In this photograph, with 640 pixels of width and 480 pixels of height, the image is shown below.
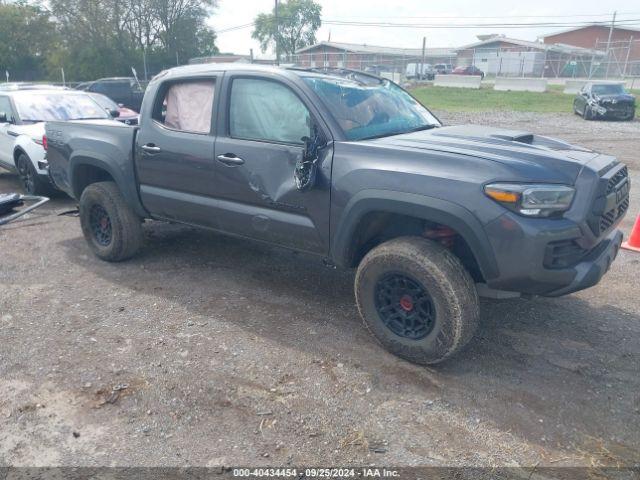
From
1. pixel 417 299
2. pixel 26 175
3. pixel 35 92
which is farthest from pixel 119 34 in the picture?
pixel 417 299

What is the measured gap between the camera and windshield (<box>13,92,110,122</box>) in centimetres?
851

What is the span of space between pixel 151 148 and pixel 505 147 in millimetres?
2896

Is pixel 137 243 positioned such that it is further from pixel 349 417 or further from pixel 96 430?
pixel 349 417

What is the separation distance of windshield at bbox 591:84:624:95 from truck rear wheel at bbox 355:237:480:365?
18715 mm

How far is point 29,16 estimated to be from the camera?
5284 cm

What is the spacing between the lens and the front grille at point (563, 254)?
3006 mm

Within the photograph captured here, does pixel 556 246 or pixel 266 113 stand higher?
pixel 266 113

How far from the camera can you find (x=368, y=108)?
411cm

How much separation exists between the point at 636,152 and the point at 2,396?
13362mm

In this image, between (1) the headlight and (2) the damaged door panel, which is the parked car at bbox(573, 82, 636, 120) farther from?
(1) the headlight

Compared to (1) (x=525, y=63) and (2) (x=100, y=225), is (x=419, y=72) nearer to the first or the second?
(1) (x=525, y=63)

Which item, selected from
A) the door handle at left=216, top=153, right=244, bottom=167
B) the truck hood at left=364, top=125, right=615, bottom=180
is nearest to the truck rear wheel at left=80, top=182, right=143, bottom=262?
the door handle at left=216, top=153, right=244, bottom=167

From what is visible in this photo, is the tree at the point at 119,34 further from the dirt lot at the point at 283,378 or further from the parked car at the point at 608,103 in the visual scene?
the dirt lot at the point at 283,378

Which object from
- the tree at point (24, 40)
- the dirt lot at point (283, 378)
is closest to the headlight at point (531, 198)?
the dirt lot at point (283, 378)
